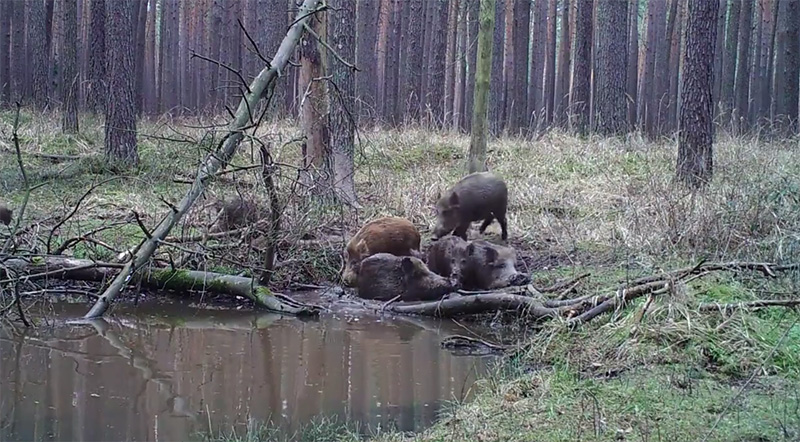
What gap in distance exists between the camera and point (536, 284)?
7.09m

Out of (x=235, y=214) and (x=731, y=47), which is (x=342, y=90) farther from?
(x=731, y=47)

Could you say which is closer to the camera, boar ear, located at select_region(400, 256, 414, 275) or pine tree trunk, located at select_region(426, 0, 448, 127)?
boar ear, located at select_region(400, 256, 414, 275)

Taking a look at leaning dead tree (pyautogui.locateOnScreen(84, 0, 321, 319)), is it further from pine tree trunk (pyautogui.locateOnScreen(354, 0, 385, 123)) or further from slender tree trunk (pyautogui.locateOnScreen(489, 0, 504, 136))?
pine tree trunk (pyautogui.locateOnScreen(354, 0, 385, 123))

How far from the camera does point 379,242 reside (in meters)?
7.59

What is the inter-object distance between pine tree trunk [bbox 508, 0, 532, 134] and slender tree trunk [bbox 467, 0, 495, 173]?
7.36 metres

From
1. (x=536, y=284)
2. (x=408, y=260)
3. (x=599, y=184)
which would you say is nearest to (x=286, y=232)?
(x=408, y=260)

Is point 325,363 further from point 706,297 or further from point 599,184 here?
point 599,184

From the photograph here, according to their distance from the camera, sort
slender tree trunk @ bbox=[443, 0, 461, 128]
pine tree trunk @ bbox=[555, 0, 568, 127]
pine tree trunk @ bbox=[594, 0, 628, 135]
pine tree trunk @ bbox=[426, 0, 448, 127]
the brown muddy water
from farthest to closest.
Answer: pine tree trunk @ bbox=[555, 0, 568, 127] → slender tree trunk @ bbox=[443, 0, 461, 128] → pine tree trunk @ bbox=[426, 0, 448, 127] → pine tree trunk @ bbox=[594, 0, 628, 135] → the brown muddy water

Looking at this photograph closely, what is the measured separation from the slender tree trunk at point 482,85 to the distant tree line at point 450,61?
449 centimetres

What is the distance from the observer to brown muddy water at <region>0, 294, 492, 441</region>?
4293 mm

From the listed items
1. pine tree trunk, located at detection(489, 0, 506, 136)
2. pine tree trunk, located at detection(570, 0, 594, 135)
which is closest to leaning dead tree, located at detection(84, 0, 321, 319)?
pine tree trunk, located at detection(570, 0, 594, 135)

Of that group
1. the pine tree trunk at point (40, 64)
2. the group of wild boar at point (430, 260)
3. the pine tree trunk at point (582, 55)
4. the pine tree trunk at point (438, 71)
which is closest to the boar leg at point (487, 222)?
the group of wild boar at point (430, 260)

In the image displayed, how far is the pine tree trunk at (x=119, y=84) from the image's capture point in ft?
38.2

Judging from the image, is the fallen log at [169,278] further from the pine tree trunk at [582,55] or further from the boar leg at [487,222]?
the pine tree trunk at [582,55]
